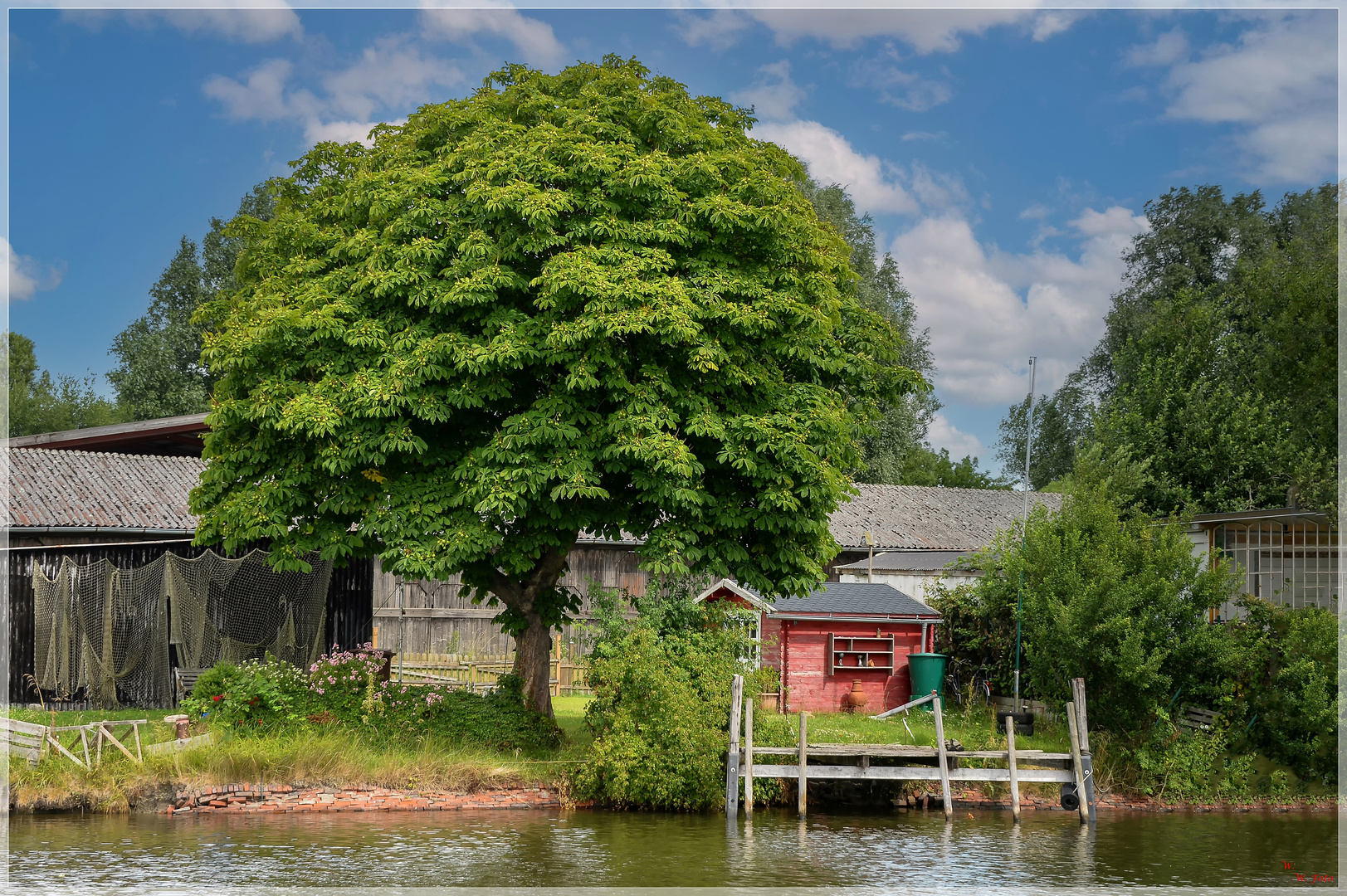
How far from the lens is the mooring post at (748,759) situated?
17.2 metres

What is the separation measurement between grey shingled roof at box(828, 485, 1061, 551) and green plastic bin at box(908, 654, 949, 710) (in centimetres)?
935

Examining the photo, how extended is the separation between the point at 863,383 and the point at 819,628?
661cm

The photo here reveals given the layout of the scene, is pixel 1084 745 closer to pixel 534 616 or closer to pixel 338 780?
pixel 534 616

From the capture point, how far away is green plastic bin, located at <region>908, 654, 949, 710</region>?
23.5 metres

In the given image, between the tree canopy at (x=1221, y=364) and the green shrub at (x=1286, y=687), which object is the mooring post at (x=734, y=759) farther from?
the tree canopy at (x=1221, y=364)

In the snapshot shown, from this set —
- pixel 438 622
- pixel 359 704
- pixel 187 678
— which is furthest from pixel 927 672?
pixel 187 678

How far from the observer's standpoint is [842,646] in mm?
24391

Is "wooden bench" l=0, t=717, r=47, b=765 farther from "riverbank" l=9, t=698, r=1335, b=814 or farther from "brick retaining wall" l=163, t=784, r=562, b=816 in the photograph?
"brick retaining wall" l=163, t=784, r=562, b=816

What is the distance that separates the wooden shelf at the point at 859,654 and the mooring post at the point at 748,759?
6.82 metres

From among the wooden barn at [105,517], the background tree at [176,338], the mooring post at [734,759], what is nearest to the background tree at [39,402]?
the background tree at [176,338]

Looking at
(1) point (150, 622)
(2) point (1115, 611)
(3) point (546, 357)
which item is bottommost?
(1) point (150, 622)

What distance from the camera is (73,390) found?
2409 inches

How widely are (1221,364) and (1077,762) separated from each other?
24.3 metres

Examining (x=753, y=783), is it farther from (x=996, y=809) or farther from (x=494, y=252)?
(x=494, y=252)
